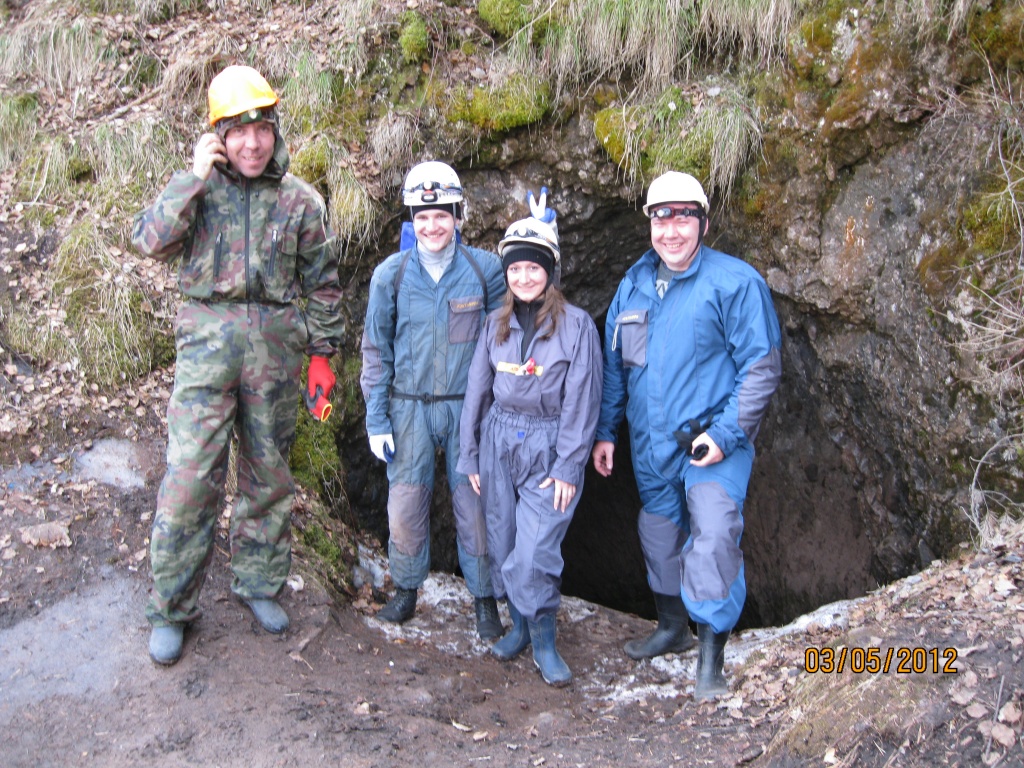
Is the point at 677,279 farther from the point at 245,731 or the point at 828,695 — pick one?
the point at 245,731

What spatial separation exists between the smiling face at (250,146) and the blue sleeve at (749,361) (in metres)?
2.37

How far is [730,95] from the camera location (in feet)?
19.3

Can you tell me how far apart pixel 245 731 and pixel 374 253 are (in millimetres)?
3681

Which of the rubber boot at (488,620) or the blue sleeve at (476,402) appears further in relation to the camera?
the rubber boot at (488,620)

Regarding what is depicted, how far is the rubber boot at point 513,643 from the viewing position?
493cm

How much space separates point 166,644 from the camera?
13.8 feet

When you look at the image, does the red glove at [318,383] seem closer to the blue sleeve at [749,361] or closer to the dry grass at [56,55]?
the blue sleeve at [749,361]

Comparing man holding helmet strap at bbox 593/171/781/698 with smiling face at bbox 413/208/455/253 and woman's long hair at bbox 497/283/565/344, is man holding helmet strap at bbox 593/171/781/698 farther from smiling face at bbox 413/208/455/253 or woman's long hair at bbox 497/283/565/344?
smiling face at bbox 413/208/455/253

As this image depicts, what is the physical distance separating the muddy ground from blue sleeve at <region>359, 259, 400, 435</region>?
1.05 metres

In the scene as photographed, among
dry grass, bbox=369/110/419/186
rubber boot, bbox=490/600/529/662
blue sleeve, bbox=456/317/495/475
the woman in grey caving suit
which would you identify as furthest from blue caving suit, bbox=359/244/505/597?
dry grass, bbox=369/110/419/186

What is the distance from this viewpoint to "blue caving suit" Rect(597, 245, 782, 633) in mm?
4215

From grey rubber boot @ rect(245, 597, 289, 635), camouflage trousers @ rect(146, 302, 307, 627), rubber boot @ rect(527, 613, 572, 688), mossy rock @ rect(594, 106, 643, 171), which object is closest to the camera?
camouflage trousers @ rect(146, 302, 307, 627)
